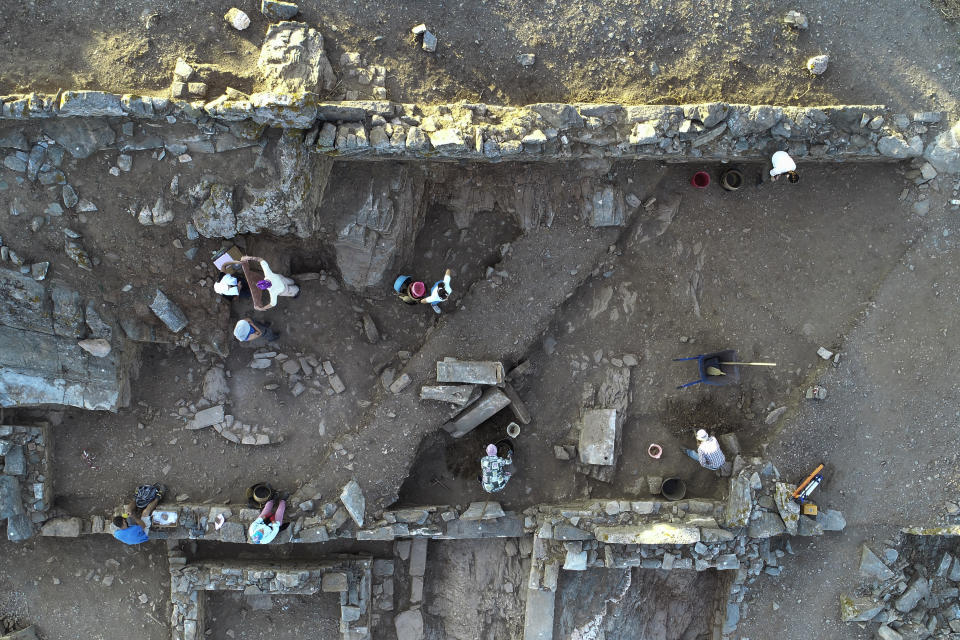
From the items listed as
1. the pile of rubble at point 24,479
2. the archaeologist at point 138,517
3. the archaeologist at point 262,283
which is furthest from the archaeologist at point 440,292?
the pile of rubble at point 24,479

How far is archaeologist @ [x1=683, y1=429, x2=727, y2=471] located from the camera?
9320 mm

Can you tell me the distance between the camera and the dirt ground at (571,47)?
8.28 metres

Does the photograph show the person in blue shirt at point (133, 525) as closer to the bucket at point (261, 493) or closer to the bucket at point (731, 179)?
the bucket at point (261, 493)

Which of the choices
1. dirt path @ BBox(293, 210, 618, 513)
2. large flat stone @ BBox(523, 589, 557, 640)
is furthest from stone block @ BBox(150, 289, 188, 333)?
large flat stone @ BBox(523, 589, 557, 640)

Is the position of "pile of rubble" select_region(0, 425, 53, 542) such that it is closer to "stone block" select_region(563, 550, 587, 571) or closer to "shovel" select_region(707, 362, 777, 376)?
"stone block" select_region(563, 550, 587, 571)

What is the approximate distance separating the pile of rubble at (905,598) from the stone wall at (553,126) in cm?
593

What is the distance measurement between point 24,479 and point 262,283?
4856 mm

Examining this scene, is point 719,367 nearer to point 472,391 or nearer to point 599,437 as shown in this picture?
point 599,437

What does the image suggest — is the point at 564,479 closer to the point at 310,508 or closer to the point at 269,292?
the point at 310,508

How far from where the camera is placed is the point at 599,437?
987cm

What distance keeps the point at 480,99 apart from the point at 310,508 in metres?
6.58

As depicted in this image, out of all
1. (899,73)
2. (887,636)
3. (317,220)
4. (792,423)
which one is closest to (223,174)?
(317,220)

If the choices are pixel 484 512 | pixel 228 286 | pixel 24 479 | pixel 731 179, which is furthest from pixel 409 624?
pixel 731 179

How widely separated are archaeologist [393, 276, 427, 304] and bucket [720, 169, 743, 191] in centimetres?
483
